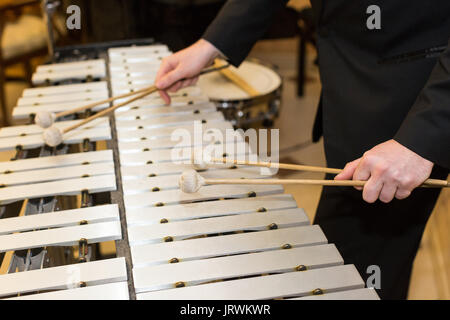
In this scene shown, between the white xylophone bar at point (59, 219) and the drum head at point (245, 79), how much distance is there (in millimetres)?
1454

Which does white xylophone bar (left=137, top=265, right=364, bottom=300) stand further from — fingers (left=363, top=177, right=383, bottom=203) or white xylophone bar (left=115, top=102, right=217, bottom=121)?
white xylophone bar (left=115, top=102, right=217, bottom=121)

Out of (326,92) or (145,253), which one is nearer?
(145,253)

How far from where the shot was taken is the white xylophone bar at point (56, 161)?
152cm

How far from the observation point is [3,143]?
1685 mm

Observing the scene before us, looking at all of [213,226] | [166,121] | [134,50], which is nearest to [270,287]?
[213,226]

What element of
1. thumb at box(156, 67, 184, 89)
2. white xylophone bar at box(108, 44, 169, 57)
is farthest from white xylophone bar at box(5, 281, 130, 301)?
white xylophone bar at box(108, 44, 169, 57)

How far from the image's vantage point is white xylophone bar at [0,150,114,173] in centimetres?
152

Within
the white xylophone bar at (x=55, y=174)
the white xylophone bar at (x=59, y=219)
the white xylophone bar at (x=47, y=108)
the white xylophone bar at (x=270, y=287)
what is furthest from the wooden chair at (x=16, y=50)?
the white xylophone bar at (x=270, y=287)

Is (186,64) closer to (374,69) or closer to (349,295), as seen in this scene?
(374,69)

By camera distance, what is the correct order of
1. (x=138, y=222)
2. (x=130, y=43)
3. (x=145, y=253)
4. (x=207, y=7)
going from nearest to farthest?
(x=145, y=253) < (x=138, y=222) < (x=130, y=43) < (x=207, y=7)

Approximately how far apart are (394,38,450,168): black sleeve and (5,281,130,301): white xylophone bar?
69 cm
